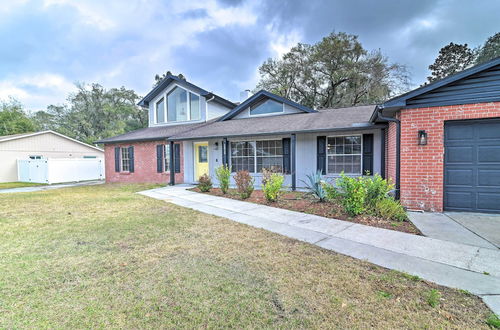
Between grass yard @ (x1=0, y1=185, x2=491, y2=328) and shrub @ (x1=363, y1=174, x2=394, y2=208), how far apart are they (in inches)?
105

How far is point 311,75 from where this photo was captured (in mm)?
24656

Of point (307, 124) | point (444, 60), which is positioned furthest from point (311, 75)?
point (307, 124)

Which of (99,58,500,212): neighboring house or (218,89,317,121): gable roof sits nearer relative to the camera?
(99,58,500,212): neighboring house

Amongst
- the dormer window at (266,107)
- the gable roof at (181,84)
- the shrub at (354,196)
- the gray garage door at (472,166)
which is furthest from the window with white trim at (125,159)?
the gray garage door at (472,166)

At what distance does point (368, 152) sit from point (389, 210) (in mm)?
4000

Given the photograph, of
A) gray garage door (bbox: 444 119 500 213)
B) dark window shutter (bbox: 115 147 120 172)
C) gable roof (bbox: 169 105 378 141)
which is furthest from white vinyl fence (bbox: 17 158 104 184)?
gray garage door (bbox: 444 119 500 213)

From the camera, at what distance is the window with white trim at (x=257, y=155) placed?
10.7m

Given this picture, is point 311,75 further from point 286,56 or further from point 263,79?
point 263,79

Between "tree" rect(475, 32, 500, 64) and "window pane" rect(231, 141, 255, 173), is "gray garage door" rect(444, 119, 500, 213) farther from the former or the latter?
"tree" rect(475, 32, 500, 64)

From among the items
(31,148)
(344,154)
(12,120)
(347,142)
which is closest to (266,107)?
(347,142)

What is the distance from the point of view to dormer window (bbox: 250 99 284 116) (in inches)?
498

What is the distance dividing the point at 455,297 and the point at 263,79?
26361 millimetres

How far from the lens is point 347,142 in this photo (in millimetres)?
9477

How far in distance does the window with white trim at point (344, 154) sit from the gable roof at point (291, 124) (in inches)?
29.5
